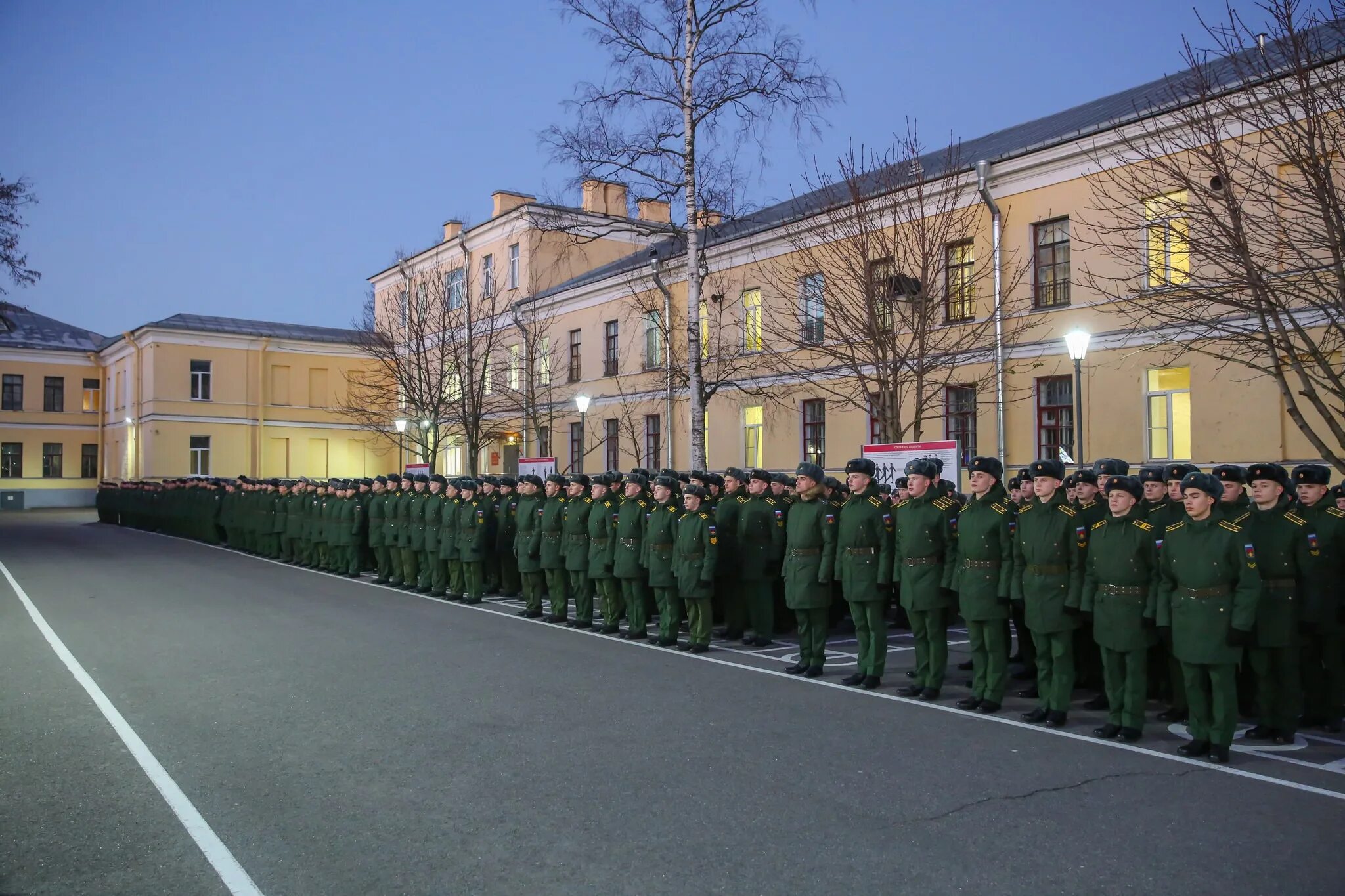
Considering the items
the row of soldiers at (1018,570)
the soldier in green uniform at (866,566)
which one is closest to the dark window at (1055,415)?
the row of soldiers at (1018,570)

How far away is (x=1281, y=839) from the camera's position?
17.6 feet

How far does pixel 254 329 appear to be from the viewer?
59.3 meters

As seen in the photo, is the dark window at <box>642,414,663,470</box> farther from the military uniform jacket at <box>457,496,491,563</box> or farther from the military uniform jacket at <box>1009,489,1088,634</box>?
the military uniform jacket at <box>1009,489,1088,634</box>

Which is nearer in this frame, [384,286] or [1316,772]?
[1316,772]

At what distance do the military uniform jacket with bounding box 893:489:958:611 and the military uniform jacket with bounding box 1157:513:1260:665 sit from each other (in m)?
2.13

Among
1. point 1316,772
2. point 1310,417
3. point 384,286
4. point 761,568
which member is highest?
point 384,286

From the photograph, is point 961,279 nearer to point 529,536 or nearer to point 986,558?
point 529,536

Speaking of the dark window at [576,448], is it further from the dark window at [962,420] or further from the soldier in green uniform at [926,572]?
the soldier in green uniform at [926,572]

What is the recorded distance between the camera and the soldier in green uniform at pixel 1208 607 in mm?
6879

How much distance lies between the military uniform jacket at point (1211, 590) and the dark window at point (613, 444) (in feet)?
92.3

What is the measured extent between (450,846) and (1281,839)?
4.21 metres

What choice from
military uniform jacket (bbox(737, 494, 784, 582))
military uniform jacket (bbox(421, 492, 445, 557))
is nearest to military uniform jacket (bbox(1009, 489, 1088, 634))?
military uniform jacket (bbox(737, 494, 784, 582))

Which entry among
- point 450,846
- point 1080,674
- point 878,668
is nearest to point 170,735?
point 450,846

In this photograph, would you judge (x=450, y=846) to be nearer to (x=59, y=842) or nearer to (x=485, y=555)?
(x=59, y=842)
